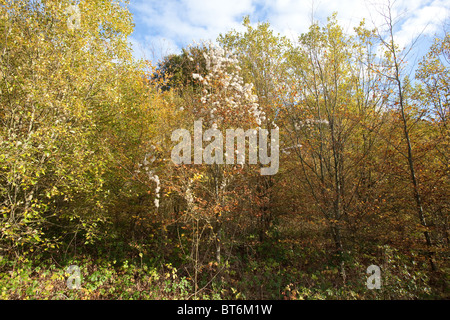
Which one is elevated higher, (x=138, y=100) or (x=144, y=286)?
(x=138, y=100)

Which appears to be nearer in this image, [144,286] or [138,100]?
[144,286]

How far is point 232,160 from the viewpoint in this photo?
6.11m

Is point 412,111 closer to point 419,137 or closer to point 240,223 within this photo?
point 419,137

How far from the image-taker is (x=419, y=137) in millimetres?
6238

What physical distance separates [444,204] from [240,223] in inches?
198

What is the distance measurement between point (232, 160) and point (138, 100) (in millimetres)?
3293
